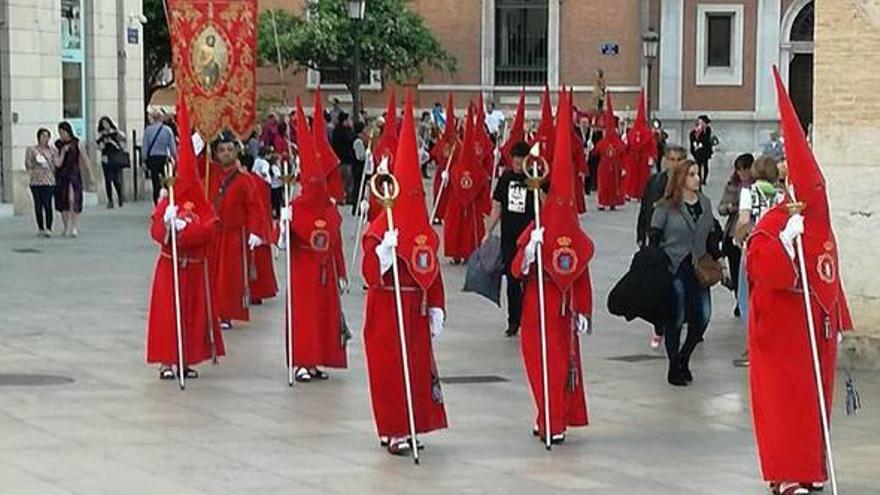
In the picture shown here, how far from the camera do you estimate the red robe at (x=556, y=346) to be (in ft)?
34.6

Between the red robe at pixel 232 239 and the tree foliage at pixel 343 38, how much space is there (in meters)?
29.4

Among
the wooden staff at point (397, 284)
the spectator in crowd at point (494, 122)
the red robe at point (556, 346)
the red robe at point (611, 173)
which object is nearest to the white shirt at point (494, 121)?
the spectator in crowd at point (494, 122)

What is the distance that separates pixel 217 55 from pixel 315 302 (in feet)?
25.4

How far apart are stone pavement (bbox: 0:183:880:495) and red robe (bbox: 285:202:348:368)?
26cm

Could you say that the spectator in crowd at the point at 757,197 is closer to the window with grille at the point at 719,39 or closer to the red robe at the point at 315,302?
the red robe at the point at 315,302

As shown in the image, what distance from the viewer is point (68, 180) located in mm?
24641

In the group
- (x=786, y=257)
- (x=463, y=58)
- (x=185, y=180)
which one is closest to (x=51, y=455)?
(x=185, y=180)

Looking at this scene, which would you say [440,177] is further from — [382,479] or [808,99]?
[808,99]

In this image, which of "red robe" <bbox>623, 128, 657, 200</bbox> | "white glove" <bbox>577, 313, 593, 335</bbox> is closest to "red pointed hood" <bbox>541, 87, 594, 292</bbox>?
"white glove" <bbox>577, 313, 593, 335</bbox>

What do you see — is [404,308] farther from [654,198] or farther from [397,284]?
[654,198]

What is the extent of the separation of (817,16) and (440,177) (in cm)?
1235

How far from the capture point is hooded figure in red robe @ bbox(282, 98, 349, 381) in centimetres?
1274

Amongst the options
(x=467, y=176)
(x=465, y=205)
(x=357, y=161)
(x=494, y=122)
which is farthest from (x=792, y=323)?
(x=494, y=122)

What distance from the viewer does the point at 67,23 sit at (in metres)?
31.1
